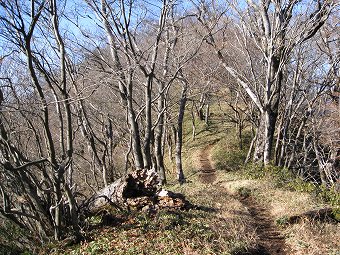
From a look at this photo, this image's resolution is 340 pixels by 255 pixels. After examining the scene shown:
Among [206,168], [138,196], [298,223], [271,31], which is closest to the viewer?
[298,223]

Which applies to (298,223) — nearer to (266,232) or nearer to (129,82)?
(266,232)

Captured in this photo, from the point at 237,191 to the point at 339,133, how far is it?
25.1 ft

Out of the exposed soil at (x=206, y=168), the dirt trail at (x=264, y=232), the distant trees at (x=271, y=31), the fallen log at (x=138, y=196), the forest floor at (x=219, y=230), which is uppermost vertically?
the distant trees at (x=271, y=31)

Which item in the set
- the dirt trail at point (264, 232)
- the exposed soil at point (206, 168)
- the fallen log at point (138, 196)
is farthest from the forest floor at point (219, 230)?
the exposed soil at point (206, 168)

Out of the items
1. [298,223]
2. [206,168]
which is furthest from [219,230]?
[206,168]

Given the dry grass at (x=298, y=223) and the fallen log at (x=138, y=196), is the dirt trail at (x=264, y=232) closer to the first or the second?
the dry grass at (x=298, y=223)

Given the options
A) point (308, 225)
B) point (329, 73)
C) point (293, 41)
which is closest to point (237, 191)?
point (308, 225)

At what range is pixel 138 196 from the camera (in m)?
8.92

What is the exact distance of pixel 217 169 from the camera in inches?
952

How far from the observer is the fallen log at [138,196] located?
8.52 meters

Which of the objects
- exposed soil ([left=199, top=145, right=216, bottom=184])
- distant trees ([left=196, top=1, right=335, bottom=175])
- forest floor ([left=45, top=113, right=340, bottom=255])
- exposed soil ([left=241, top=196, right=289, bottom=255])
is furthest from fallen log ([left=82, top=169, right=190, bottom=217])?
exposed soil ([left=199, top=145, right=216, bottom=184])

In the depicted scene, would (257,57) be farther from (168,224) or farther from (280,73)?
(168,224)

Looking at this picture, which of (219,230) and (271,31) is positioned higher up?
(271,31)

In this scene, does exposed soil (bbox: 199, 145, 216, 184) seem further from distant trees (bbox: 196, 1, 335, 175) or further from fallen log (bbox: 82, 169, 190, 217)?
fallen log (bbox: 82, 169, 190, 217)
